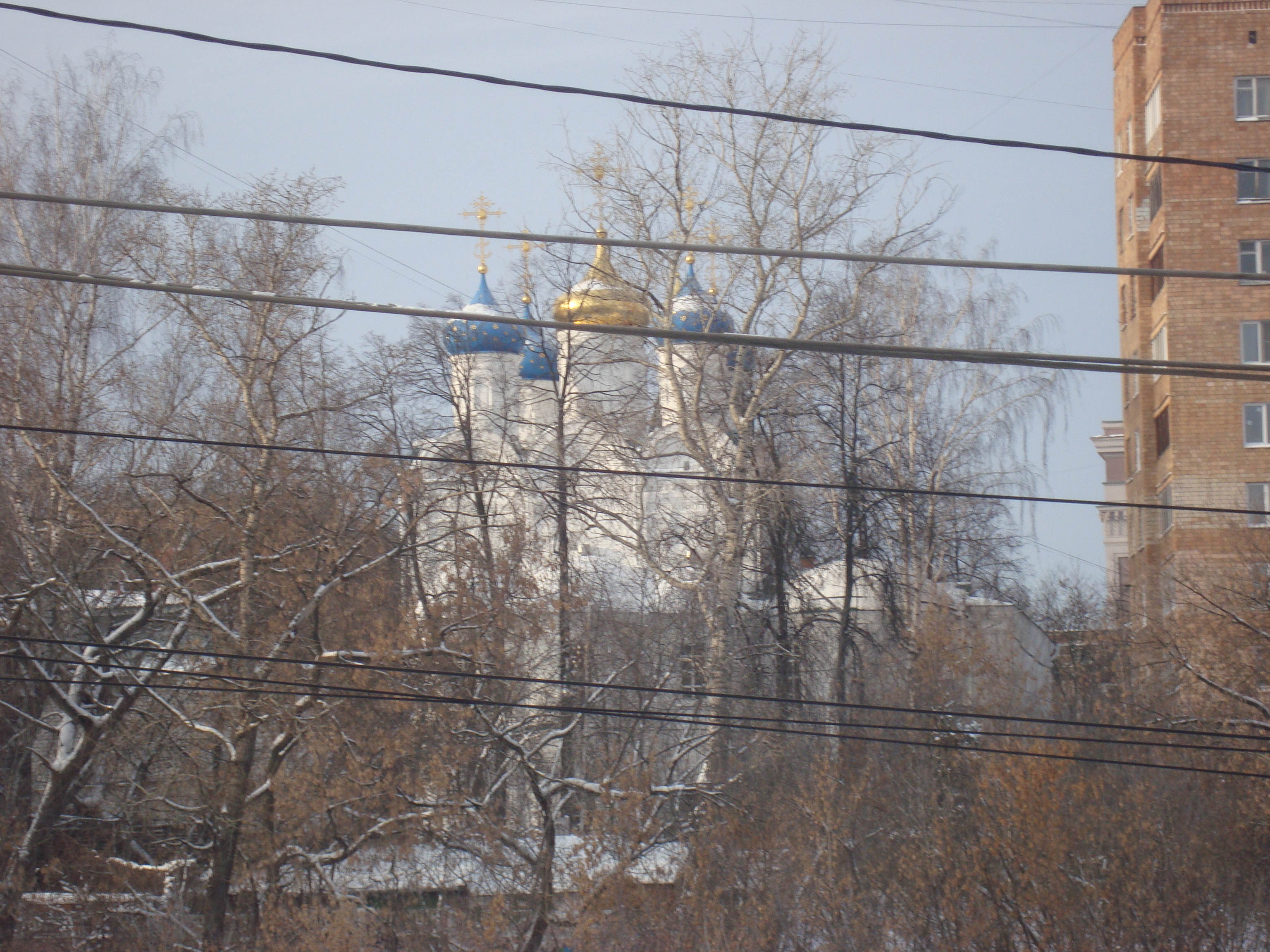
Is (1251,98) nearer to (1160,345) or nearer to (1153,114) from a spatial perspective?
(1153,114)

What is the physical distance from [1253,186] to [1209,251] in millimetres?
1859

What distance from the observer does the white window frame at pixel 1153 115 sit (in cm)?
3056

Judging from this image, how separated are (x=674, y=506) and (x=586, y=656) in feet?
29.7

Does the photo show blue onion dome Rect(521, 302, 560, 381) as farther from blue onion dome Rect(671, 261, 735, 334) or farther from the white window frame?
the white window frame

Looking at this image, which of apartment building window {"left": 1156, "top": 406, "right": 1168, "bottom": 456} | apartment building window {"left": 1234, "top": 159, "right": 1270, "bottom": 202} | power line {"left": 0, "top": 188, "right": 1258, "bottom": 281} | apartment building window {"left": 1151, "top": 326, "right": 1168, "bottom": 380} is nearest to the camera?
power line {"left": 0, "top": 188, "right": 1258, "bottom": 281}

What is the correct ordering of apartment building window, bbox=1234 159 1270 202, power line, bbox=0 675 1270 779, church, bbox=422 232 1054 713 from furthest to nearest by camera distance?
1. apartment building window, bbox=1234 159 1270 202
2. church, bbox=422 232 1054 713
3. power line, bbox=0 675 1270 779

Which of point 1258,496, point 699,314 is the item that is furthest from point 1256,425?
point 699,314

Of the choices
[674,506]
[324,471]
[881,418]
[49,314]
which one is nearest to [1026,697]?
[881,418]

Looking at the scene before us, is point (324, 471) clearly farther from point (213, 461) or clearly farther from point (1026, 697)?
point (1026, 697)

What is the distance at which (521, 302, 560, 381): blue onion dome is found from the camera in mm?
27422

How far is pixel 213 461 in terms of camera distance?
67.0ft

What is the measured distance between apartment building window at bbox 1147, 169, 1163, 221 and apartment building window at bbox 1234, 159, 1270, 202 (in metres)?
0.57

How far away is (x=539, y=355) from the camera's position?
109 feet

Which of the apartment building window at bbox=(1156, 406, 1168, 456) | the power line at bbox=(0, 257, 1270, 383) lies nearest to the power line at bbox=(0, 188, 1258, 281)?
the power line at bbox=(0, 257, 1270, 383)
